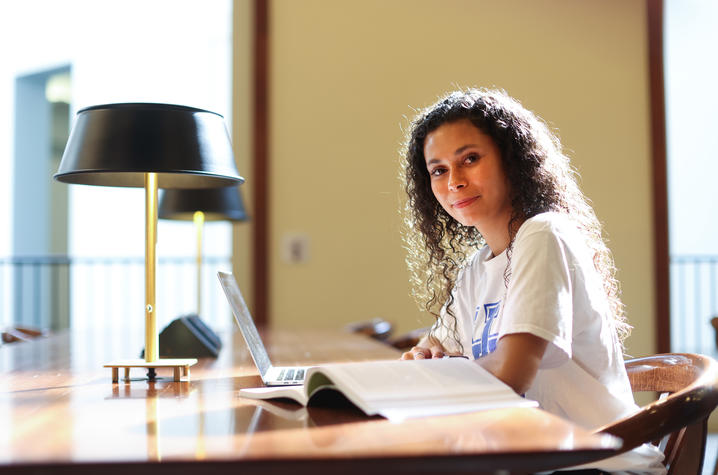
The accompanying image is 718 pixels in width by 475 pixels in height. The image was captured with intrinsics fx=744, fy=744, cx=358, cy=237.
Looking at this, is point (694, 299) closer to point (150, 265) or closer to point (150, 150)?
point (150, 265)

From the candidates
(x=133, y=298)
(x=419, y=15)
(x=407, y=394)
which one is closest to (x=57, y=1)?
(x=133, y=298)

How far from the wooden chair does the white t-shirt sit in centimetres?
5

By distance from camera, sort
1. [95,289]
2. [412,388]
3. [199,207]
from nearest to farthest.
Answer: [412,388] → [199,207] → [95,289]

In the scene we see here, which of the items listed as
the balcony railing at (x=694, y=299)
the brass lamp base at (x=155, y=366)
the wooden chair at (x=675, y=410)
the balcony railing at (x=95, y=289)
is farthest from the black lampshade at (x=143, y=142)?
the balcony railing at (x=694, y=299)

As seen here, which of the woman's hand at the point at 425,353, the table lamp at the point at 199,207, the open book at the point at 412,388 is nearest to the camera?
the open book at the point at 412,388

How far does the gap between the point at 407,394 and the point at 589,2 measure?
4.10m

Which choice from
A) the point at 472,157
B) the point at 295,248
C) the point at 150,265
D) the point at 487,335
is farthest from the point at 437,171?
the point at 295,248

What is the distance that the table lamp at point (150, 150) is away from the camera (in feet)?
4.58

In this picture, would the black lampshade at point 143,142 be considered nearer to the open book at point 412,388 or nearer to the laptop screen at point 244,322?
the laptop screen at point 244,322

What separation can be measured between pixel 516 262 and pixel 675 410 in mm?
329

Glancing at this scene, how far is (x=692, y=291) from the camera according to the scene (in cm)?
491

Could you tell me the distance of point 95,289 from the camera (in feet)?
17.8

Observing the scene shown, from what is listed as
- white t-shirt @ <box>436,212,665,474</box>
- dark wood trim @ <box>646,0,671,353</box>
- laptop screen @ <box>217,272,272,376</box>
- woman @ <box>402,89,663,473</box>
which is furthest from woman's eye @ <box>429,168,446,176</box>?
dark wood trim @ <box>646,0,671,353</box>

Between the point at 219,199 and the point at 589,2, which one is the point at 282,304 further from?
the point at 589,2
